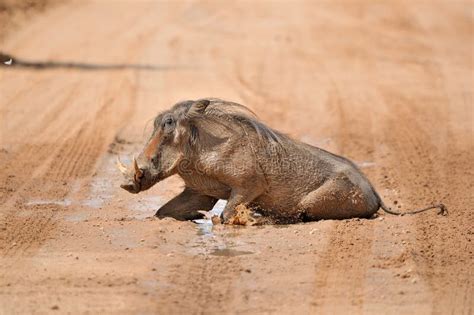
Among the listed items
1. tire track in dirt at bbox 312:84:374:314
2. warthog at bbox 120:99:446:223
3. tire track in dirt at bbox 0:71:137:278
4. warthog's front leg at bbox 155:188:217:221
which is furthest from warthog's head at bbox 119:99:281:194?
tire track in dirt at bbox 312:84:374:314

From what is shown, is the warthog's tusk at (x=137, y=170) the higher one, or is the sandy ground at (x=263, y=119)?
the warthog's tusk at (x=137, y=170)

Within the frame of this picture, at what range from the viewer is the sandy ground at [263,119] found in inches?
251

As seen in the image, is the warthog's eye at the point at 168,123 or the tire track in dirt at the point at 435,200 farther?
the warthog's eye at the point at 168,123

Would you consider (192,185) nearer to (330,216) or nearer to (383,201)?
(330,216)

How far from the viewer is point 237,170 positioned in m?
8.05

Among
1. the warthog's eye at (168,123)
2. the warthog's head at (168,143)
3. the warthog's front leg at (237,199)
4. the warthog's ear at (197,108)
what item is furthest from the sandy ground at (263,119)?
the warthog's ear at (197,108)

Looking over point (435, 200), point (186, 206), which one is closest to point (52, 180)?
point (186, 206)

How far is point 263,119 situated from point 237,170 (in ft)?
15.5

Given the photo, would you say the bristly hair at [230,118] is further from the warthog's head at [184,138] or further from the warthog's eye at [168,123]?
the warthog's eye at [168,123]

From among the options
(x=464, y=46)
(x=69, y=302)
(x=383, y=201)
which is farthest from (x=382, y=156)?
(x=464, y=46)

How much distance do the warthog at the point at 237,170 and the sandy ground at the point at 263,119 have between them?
0.80 feet

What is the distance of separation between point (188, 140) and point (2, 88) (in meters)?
6.32

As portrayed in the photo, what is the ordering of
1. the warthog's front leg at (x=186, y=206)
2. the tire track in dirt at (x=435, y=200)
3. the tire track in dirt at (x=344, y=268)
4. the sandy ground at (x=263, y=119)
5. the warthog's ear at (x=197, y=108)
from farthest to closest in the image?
the warthog's front leg at (x=186, y=206) → the warthog's ear at (x=197, y=108) → the tire track in dirt at (x=435, y=200) → the sandy ground at (x=263, y=119) → the tire track in dirt at (x=344, y=268)

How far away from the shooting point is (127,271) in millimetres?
6590
